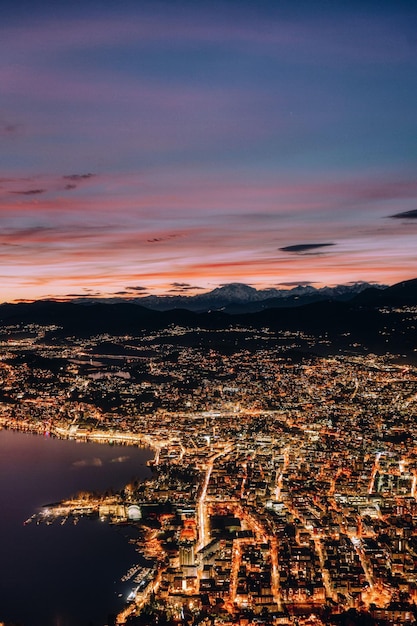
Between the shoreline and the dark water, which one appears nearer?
the dark water

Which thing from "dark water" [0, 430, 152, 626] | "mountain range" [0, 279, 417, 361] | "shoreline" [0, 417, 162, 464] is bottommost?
"dark water" [0, 430, 152, 626]

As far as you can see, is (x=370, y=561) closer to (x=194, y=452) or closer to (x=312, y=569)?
(x=312, y=569)

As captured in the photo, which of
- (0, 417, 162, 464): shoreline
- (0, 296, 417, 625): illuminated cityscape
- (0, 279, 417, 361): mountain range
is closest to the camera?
(0, 296, 417, 625): illuminated cityscape

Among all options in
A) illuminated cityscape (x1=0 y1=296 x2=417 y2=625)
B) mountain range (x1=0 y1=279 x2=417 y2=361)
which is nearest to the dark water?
illuminated cityscape (x1=0 y1=296 x2=417 y2=625)

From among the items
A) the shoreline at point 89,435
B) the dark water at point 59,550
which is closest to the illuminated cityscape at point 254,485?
the shoreline at point 89,435

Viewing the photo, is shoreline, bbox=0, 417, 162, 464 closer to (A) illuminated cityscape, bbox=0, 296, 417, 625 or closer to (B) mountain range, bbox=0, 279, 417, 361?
(A) illuminated cityscape, bbox=0, 296, 417, 625

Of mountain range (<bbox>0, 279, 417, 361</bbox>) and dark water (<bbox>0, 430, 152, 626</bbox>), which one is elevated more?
mountain range (<bbox>0, 279, 417, 361</bbox>)

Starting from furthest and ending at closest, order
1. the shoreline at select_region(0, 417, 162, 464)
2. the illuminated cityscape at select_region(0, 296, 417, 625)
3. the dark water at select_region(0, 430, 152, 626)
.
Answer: the shoreline at select_region(0, 417, 162, 464) → the dark water at select_region(0, 430, 152, 626) → the illuminated cityscape at select_region(0, 296, 417, 625)

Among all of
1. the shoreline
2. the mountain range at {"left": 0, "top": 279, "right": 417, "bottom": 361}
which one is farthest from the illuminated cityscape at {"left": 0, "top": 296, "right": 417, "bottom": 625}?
the mountain range at {"left": 0, "top": 279, "right": 417, "bottom": 361}

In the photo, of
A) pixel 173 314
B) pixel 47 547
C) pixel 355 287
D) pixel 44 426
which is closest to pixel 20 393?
pixel 44 426
